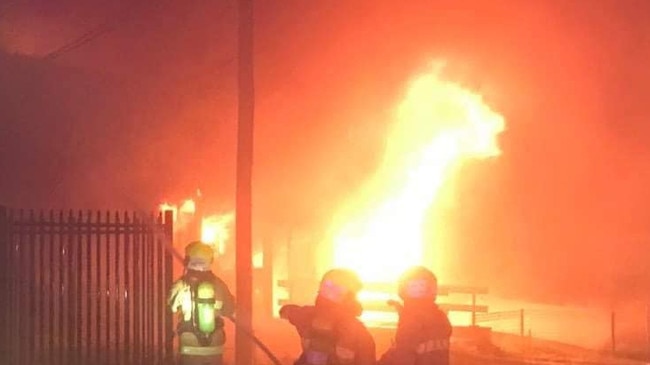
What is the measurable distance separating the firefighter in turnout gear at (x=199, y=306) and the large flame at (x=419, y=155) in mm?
15666

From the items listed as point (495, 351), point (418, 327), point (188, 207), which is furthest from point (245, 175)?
point (188, 207)

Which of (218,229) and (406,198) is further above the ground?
(406,198)

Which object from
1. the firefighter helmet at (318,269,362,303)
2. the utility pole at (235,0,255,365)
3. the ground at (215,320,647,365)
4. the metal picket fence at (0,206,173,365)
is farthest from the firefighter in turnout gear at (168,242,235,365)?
the ground at (215,320,647,365)

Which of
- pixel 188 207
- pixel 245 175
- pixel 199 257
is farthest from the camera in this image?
pixel 188 207

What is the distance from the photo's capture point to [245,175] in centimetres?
1159

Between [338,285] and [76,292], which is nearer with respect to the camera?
[338,285]

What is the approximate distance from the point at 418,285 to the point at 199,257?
9.02 feet

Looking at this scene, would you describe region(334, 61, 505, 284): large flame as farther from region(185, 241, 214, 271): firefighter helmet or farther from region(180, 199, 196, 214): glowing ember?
region(185, 241, 214, 271): firefighter helmet

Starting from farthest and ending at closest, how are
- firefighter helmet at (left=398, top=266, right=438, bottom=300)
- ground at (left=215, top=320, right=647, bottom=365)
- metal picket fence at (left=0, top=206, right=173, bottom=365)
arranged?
ground at (left=215, top=320, right=647, bottom=365) → metal picket fence at (left=0, top=206, right=173, bottom=365) → firefighter helmet at (left=398, top=266, right=438, bottom=300)

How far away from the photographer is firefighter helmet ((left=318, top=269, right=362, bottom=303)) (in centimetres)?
705

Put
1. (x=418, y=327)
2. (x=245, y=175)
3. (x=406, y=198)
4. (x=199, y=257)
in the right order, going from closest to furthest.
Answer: (x=418, y=327), (x=199, y=257), (x=245, y=175), (x=406, y=198)

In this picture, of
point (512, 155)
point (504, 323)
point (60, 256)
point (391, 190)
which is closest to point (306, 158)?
point (391, 190)

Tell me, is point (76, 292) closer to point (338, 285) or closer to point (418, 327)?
point (338, 285)

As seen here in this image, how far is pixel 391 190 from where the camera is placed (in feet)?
86.2
